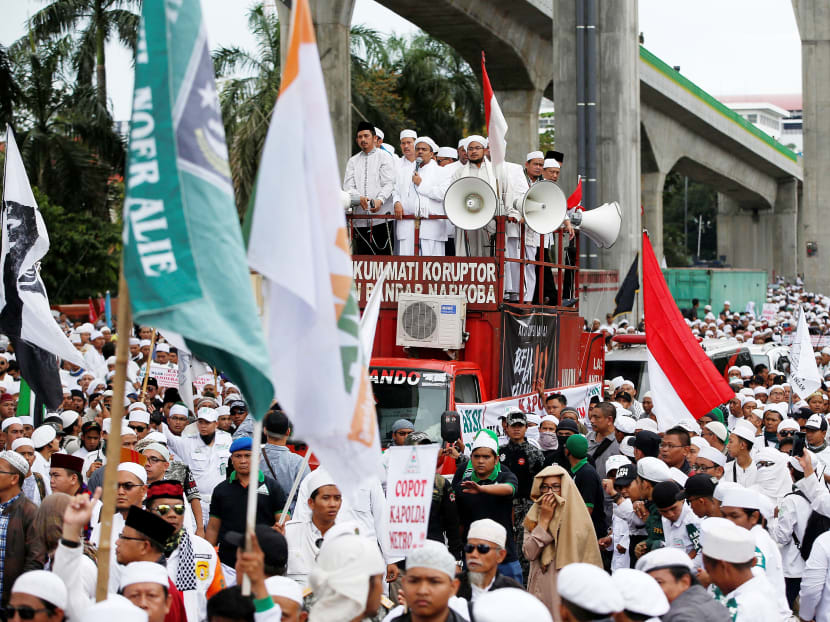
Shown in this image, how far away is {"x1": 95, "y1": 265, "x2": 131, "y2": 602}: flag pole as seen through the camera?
4.38m

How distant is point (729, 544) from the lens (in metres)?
5.61

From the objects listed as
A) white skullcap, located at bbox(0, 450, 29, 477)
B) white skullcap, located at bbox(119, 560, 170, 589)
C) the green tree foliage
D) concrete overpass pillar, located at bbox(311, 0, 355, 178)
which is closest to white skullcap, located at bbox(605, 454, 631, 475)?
white skullcap, located at bbox(0, 450, 29, 477)

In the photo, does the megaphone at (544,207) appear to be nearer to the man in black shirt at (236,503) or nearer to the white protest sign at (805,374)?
the white protest sign at (805,374)

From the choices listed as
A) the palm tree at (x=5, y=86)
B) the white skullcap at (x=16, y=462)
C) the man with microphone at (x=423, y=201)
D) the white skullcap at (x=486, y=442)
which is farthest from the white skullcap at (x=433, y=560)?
the palm tree at (x=5, y=86)

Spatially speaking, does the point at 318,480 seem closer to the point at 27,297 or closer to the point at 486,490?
the point at 486,490

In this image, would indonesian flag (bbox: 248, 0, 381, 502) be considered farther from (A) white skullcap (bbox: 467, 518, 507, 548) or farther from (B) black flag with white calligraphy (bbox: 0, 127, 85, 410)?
(B) black flag with white calligraphy (bbox: 0, 127, 85, 410)

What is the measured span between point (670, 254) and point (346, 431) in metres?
96.2

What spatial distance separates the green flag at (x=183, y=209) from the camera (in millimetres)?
4449

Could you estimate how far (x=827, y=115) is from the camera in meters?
60.5

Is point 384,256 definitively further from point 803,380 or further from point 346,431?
point 346,431

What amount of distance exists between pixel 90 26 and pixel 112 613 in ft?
117

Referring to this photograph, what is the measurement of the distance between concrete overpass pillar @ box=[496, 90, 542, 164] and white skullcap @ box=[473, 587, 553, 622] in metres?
36.8

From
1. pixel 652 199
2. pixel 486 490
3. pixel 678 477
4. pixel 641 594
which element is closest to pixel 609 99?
pixel 678 477

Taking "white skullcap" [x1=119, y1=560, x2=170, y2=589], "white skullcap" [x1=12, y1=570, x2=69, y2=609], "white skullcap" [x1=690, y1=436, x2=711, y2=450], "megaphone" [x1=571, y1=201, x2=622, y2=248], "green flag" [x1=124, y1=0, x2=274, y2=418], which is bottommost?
"white skullcap" [x1=690, y1=436, x2=711, y2=450]
